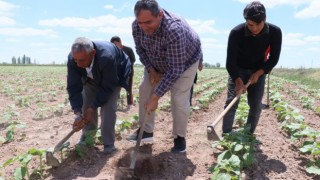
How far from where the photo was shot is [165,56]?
4227 millimetres

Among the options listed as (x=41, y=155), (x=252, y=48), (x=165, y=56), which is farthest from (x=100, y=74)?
(x=252, y=48)

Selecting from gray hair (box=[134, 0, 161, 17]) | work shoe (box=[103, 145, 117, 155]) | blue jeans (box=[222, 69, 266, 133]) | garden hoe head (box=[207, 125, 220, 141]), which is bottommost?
work shoe (box=[103, 145, 117, 155])

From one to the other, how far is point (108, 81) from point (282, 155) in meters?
2.27

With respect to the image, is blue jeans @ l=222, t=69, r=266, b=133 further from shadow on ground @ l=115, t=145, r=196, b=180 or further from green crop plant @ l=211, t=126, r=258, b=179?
shadow on ground @ l=115, t=145, r=196, b=180

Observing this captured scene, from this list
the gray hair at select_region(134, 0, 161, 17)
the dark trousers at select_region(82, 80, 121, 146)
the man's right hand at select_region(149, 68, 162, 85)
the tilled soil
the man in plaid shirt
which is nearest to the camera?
the gray hair at select_region(134, 0, 161, 17)

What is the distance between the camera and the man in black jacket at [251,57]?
4484 millimetres

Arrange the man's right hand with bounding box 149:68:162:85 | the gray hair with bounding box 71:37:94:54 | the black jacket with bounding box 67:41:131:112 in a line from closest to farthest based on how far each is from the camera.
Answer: the gray hair with bounding box 71:37:94:54, the black jacket with bounding box 67:41:131:112, the man's right hand with bounding box 149:68:162:85

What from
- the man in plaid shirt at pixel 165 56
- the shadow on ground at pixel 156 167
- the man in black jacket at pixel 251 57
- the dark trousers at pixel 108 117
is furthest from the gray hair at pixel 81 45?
the man in black jacket at pixel 251 57

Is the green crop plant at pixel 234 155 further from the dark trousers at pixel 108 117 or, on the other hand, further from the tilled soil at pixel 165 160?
the dark trousers at pixel 108 117

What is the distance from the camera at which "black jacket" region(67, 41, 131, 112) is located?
4.20m

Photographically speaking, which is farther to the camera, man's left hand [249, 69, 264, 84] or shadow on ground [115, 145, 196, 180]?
man's left hand [249, 69, 264, 84]

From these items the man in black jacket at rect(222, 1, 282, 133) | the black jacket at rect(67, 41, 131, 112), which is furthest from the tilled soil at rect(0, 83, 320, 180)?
the black jacket at rect(67, 41, 131, 112)

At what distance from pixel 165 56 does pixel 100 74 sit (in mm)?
759

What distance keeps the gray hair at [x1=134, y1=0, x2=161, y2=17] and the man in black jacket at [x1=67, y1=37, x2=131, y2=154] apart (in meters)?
0.71
